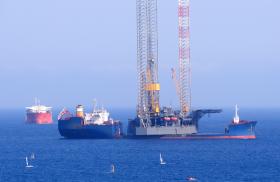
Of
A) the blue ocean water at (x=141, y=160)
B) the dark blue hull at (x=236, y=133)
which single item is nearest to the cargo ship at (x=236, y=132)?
the dark blue hull at (x=236, y=133)

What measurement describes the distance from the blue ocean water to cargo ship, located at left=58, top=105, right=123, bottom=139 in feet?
8.67

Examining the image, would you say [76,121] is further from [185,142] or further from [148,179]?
[148,179]

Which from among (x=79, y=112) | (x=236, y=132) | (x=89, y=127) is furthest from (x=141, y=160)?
(x=79, y=112)

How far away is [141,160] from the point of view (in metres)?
142

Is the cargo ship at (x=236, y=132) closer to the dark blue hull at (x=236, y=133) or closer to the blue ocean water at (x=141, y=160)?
the dark blue hull at (x=236, y=133)

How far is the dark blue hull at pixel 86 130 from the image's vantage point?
606 feet

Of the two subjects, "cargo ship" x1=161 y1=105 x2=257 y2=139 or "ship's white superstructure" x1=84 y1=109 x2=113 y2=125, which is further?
"ship's white superstructure" x1=84 y1=109 x2=113 y2=125

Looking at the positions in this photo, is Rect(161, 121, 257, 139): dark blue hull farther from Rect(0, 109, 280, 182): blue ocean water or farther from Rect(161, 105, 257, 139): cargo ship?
Rect(0, 109, 280, 182): blue ocean water

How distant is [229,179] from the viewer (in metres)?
116

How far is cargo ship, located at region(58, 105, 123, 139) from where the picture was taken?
184750 mm

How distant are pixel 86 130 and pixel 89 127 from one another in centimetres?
78

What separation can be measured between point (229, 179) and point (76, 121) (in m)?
71.5

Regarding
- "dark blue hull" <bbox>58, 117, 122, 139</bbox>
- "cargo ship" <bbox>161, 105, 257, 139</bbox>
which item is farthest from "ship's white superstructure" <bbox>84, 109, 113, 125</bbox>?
"cargo ship" <bbox>161, 105, 257, 139</bbox>

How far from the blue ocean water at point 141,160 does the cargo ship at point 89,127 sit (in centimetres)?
264
